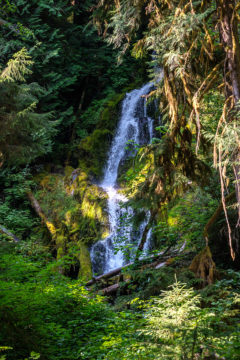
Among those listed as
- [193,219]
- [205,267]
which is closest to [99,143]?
[193,219]

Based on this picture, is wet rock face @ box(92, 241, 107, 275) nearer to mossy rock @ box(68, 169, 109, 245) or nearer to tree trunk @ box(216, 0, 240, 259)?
mossy rock @ box(68, 169, 109, 245)

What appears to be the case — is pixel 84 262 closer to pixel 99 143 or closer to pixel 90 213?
pixel 90 213

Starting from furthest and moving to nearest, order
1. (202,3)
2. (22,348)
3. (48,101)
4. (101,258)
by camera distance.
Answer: (48,101), (101,258), (202,3), (22,348)

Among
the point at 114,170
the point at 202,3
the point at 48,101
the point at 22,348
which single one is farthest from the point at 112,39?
the point at 48,101

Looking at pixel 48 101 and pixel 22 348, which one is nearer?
pixel 22 348

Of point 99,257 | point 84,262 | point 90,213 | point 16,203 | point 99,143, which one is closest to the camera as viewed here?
point 84,262

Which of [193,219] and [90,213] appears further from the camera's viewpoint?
[90,213]

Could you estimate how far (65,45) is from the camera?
1596cm

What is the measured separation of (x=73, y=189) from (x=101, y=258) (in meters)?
3.15

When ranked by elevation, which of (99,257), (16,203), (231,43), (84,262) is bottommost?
(84,262)

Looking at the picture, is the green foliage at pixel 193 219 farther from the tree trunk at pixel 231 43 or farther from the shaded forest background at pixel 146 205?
the tree trunk at pixel 231 43

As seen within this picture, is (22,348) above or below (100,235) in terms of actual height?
below

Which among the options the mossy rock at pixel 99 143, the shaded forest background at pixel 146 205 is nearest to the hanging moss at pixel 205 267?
the shaded forest background at pixel 146 205

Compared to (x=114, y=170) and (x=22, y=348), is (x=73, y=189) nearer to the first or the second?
(x=114, y=170)
